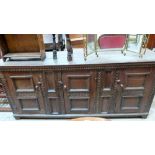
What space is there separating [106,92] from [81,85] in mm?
326

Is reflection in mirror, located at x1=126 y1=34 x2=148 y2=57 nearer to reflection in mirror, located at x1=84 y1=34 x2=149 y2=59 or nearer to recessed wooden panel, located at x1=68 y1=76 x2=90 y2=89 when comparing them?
reflection in mirror, located at x1=84 y1=34 x2=149 y2=59

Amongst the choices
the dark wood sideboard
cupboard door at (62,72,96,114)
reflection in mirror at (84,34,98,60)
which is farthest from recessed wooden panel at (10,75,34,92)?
reflection in mirror at (84,34,98,60)

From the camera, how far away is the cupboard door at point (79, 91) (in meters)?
1.66

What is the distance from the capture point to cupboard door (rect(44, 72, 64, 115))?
168cm

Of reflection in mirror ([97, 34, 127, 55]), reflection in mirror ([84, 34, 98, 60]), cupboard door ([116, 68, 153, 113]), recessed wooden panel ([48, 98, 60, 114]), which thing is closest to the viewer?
reflection in mirror ([84, 34, 98, 60])

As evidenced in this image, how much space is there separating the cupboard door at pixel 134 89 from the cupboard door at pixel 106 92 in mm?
80

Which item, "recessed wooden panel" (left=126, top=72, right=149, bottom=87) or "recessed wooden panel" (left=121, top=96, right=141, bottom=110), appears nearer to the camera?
"recessed wooden panel" (left=126, top=72, right=149, bottom=87)

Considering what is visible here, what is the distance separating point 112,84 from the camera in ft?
5.70

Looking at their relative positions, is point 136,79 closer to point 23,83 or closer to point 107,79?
point 107,79

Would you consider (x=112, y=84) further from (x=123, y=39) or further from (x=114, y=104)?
(x=123, y=39)

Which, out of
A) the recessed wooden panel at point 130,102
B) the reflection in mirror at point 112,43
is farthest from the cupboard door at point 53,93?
the recessed wooden panel at point 130,102

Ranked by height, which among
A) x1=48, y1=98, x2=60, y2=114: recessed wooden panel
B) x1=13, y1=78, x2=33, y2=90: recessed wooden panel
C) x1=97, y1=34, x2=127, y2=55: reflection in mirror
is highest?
x1=97, y1=34, x2=127, y2=55: reflection in mirror

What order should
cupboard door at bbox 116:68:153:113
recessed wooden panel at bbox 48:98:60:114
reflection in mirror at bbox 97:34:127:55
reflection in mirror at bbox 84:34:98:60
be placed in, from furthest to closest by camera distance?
recessed wooden panel at bbox 48:98:60:114
reflection in mirror at bbox 97:34:127:55
cupboard door at bbox 116:68:153:113
reflection in mirror at bbox 84:34:98:60

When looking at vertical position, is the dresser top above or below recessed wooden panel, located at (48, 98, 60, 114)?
above
